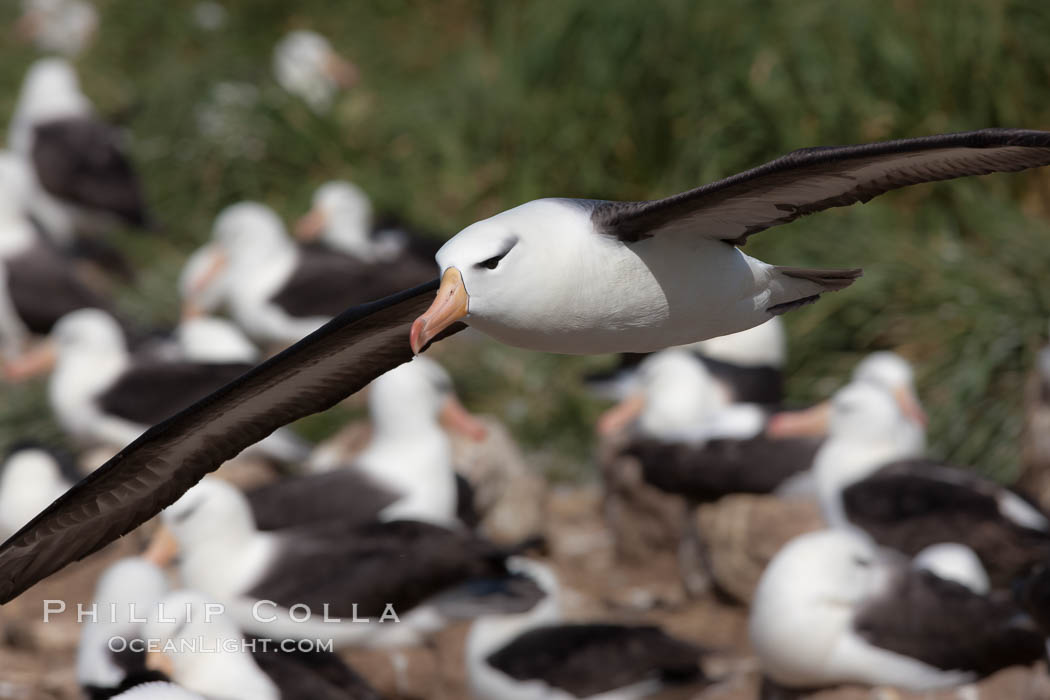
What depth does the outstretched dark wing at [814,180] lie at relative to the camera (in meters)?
3.30

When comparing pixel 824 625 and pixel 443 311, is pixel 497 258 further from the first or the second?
pixel 824 625

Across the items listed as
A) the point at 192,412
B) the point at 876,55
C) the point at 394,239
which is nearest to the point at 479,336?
the point at 394,239

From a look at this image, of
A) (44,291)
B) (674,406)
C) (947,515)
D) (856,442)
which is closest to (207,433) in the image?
(947,515)

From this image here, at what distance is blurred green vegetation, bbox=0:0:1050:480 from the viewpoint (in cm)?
805

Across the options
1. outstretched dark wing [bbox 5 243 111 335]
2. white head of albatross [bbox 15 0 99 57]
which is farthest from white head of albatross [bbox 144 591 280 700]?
white head of albatross [bbox 15 0 99 57]

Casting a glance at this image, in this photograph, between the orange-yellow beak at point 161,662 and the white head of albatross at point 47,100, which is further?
the white head of albatross at point 47,100

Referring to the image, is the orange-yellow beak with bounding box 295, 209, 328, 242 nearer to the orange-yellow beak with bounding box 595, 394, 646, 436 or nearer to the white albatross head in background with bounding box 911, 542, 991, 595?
the orange-yellow beak with bounding box 595, 394, 646, 436

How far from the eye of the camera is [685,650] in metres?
5.37

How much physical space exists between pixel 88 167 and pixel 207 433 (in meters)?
8.41

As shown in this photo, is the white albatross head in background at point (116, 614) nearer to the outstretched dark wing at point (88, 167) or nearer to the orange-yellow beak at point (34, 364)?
the orange-yellow beak at point (34, 364)

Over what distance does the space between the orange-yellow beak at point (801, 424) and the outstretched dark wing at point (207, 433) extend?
330 centimetres

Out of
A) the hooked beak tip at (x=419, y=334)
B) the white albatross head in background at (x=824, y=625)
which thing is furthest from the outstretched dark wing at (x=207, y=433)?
the white albatross head in background at (x=824, y=625)

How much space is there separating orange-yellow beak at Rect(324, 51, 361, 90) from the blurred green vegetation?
0.91 ft

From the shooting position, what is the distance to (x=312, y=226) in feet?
35.9
